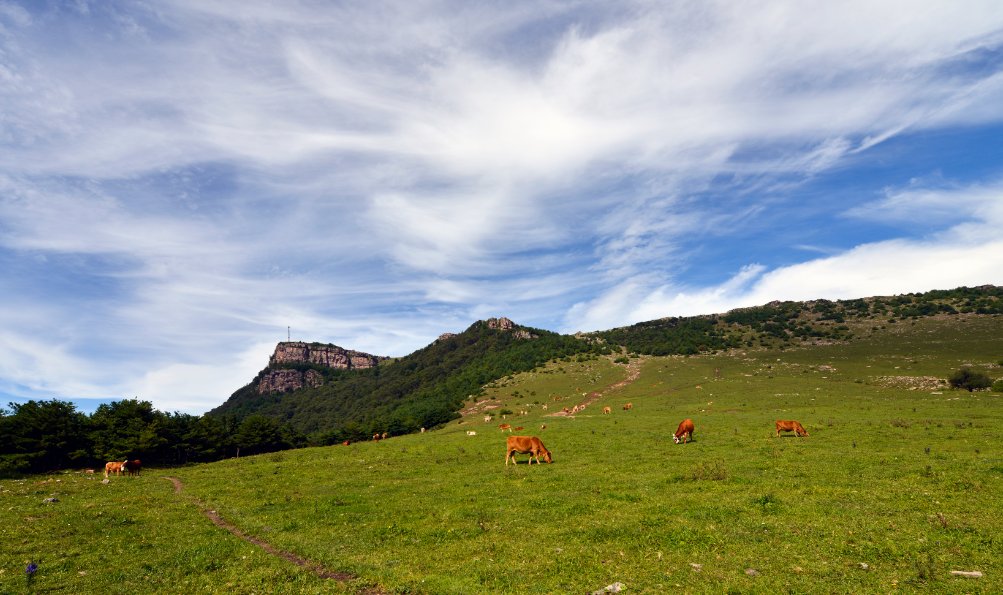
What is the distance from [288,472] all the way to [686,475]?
3063 cm

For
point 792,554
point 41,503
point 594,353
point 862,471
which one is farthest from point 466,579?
point 594,353

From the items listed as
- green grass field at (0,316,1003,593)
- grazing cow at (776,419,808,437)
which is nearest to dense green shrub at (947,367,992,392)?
green grass field at (0,316,1003,593)

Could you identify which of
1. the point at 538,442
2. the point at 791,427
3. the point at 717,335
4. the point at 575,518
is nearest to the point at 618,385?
the point at 717,335

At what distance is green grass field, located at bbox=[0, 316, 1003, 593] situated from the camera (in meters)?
12.6

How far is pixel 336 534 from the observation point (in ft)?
59.3

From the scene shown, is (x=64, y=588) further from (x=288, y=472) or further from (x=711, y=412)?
(x=711, y=412)

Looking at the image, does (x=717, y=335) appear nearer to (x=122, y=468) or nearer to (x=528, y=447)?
(x=528, y=447)

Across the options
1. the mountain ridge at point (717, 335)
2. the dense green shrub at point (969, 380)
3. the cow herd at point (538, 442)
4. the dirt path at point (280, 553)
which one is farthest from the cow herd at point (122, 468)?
the dense green shrub at point (969, 380)

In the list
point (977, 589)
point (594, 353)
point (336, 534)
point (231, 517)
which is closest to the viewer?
point (977, 589)

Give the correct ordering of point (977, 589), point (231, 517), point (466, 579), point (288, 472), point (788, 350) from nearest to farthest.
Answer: point (977, 589)
point (466, 579)
point (231, 517)
point (288, 472)
point (788, 350)

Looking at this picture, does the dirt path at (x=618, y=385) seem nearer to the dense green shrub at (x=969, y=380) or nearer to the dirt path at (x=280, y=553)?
the dense green shrub at (x=969, y=380)

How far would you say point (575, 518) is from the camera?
18.2 metres

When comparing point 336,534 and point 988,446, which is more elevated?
point 336,534

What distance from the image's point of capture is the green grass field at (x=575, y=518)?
12.6m
